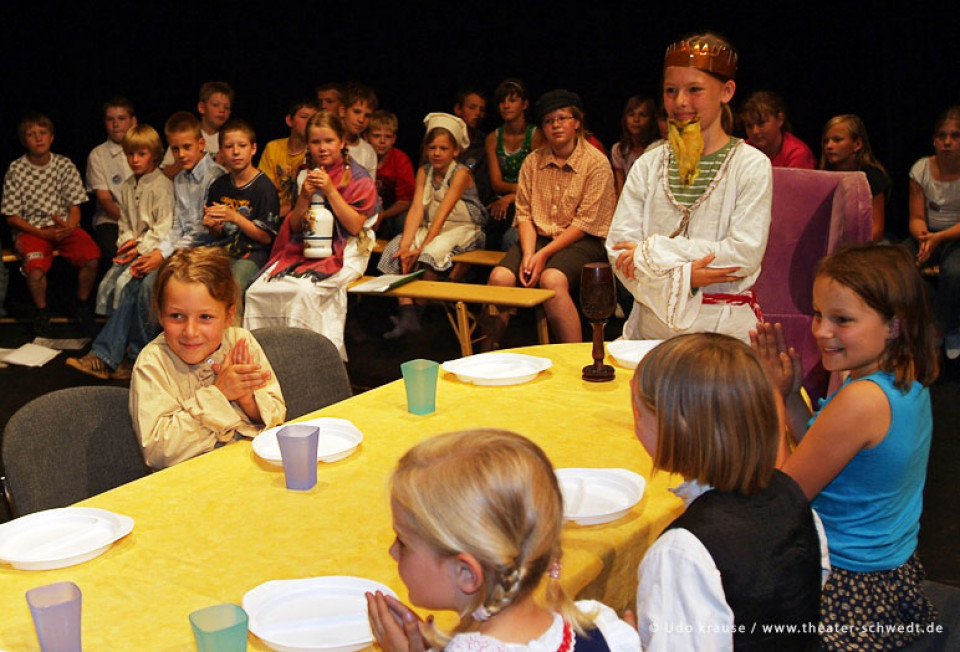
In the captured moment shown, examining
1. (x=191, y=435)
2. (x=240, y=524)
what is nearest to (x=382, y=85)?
(x=191, y=435)

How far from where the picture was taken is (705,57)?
2.92 meters

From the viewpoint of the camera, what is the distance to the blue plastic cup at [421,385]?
2139 millimetres

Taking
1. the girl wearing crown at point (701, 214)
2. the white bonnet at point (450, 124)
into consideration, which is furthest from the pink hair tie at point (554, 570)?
the white bonnet at point (450, 124)

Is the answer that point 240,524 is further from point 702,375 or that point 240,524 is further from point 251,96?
point 251,96

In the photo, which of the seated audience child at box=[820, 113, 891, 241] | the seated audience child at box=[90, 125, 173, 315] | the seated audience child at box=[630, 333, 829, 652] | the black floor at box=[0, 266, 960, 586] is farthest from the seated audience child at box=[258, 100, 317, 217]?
the seated audience child at box=[630, 333, 829, 652]

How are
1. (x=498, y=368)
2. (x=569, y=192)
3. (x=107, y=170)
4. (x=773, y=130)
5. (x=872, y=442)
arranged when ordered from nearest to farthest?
(x=872, y=442) < (x=498, y=368) < (x=569, y=192) < (x=773, y=130) < (x=107, y=170)

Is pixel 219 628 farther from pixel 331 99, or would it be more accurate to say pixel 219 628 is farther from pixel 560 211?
pixel 331 99

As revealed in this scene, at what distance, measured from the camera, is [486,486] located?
44.7 inches

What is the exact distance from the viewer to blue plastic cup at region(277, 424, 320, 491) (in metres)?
1.75

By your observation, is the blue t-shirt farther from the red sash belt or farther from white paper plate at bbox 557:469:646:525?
the red sash belt

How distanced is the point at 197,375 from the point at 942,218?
450 cm

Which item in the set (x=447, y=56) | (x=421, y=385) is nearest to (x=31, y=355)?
(x=447, y=56)

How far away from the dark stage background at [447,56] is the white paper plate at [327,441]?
4736mm

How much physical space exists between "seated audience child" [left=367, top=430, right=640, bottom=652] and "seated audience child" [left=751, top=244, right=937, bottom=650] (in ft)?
2.82
